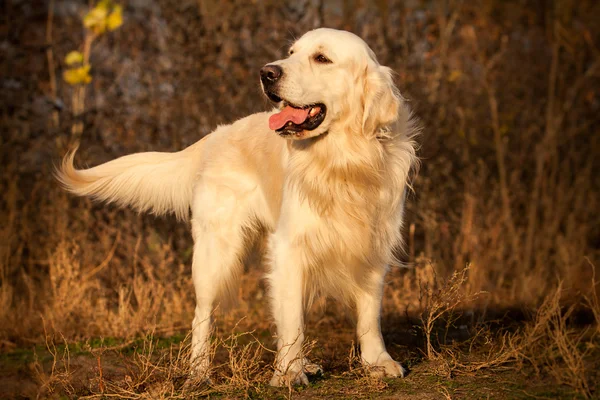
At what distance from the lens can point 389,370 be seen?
349 centimetres

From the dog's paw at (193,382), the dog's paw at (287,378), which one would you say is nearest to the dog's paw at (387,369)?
the dog's paw at (287,378)

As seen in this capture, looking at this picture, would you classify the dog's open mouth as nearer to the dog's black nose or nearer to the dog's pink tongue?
the dog's pink tongue

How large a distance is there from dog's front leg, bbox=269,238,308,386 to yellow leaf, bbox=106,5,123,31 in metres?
2.93

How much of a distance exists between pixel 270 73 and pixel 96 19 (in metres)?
2.82

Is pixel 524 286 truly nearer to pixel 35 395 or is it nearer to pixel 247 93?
pixel 247 93

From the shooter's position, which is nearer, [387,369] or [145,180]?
[387,369]

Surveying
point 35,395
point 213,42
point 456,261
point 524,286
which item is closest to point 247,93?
point 213,42

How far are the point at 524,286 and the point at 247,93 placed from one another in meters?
2.73

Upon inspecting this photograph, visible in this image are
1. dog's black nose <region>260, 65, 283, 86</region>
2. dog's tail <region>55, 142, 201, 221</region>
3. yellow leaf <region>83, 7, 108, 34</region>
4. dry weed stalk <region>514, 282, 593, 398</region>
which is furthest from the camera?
yellow leaf <region>83, 7, 108, 34</region>

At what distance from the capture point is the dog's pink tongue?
140 inches

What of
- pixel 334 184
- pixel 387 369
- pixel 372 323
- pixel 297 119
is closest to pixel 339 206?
pixel 334 184

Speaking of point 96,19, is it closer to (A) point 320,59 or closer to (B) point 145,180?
(B) point 145,180

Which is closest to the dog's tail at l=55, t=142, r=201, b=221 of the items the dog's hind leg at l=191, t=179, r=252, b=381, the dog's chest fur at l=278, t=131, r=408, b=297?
the dog's hind leg at l=191, t=179, r=252, b=381

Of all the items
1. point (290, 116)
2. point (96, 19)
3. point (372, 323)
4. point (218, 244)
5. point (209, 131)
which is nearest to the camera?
point (290, 116)
